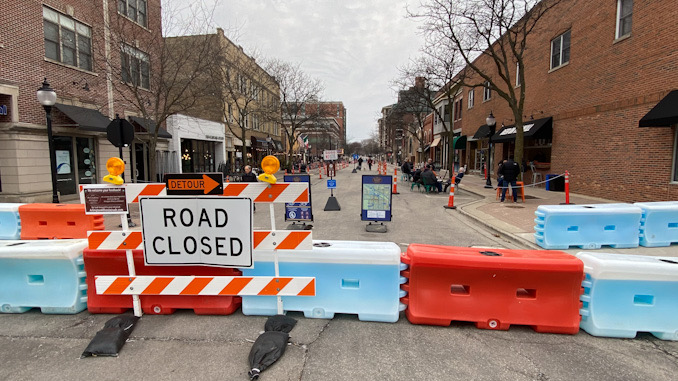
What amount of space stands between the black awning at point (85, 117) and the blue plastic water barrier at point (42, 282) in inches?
484

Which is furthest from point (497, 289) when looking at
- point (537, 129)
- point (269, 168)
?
point (537, 129)

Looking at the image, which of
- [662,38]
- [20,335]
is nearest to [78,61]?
[20,335]

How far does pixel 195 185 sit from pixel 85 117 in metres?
14.7

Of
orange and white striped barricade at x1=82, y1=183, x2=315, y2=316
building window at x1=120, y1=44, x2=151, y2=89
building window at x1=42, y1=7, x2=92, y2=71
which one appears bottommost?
orange and white striped barricade at x1=82, y1=183, x2=315, y2=316

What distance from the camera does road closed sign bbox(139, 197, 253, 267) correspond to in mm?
3764

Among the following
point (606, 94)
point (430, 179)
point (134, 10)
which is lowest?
point (430, 179)

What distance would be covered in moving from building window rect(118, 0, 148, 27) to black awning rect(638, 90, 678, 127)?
2073 cm

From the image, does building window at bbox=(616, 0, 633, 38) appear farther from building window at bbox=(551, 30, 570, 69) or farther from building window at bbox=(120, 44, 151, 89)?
building window at bbox=(120, 44, 151, 89)

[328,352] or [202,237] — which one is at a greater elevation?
[202,237]

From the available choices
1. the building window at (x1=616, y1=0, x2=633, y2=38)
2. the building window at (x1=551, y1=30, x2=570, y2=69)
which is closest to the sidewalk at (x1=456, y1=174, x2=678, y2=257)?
the building window at (x1=616, y1=0, x2=633, y2=38)

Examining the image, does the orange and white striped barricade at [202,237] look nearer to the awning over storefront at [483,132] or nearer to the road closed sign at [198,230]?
the road closed sign at [198,230]

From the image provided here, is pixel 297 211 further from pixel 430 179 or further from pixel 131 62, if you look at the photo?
pixel 430 179

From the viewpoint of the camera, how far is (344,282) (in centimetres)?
405

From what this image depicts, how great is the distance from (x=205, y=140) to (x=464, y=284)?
2895 cm
